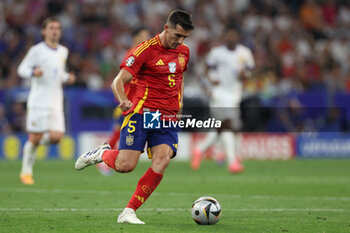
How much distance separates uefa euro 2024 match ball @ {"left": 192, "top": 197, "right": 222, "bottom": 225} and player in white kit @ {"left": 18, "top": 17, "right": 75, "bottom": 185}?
17.8 feet

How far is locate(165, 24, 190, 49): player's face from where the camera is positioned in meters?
7.05

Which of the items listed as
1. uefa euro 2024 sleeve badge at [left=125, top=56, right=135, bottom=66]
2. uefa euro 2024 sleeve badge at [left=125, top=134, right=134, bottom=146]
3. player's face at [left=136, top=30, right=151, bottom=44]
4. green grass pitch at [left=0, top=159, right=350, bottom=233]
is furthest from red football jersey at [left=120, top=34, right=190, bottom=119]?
player's face at [left=136, top=30, right=151, bottom=44]

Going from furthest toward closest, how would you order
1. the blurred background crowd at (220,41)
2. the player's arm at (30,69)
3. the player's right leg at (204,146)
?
the blurred background crowd at (220,41)
the player's right leg at (204,146)
the player's arm at (30,69)

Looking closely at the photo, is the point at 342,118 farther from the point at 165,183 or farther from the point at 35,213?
the point at 35,213

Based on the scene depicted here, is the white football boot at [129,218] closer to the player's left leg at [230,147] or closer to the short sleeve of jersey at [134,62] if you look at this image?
the short sleeve of jersey at [134,62]

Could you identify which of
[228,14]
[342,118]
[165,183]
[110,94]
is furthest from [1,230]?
[228,14]

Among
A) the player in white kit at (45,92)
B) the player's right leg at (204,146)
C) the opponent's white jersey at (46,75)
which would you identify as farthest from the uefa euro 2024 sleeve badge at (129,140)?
the player's right leg at (204,146)

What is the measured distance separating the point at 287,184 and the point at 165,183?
212 cm

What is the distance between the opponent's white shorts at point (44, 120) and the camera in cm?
1187

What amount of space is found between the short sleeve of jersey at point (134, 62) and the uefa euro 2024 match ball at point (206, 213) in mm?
1514

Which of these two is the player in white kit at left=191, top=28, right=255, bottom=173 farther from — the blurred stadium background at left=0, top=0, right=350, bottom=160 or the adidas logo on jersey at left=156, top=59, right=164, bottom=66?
the adidas logo on jersey at left=156, top=59, right=164, bottom=66

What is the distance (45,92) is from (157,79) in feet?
16.6

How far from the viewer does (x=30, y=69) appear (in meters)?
11.8

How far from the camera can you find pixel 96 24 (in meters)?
23.1
